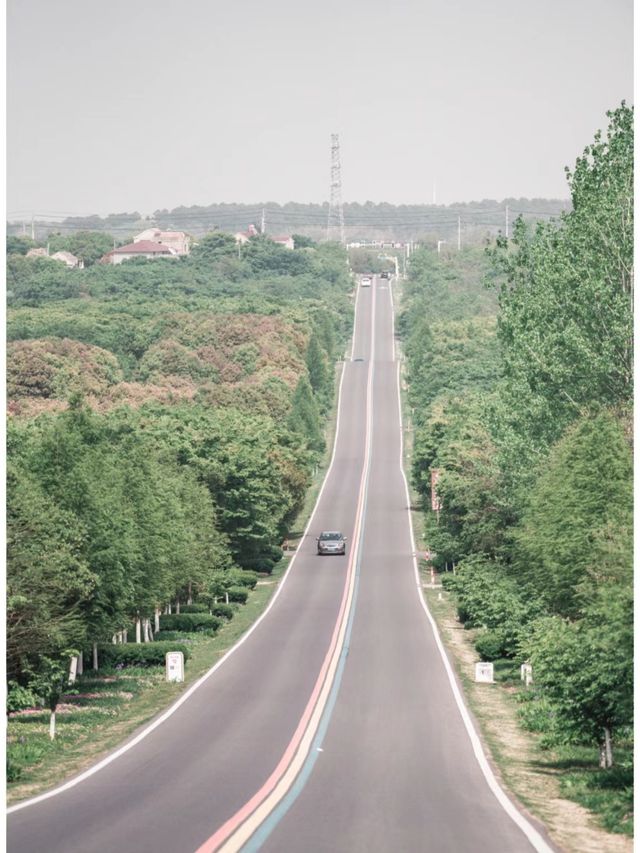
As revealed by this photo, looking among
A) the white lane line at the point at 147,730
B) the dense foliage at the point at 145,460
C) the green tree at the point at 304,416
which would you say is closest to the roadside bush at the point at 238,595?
the dense foliage at the point at 145,460

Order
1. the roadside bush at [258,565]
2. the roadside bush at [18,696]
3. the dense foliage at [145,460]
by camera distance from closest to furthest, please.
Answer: the roadside bush at [18,696]
the dense foliage at [145,460]
the roadside bush at [258,565]

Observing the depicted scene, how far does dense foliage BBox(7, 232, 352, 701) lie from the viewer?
1607 inches

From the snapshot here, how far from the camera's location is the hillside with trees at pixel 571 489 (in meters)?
27.4

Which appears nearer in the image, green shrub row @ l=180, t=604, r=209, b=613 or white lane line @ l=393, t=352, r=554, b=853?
white lane line @ l=393, t=352, r=554, b=853

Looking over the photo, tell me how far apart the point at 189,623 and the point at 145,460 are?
10357mm

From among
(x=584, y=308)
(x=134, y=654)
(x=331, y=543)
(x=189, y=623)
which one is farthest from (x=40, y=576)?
(x=331, y=543)

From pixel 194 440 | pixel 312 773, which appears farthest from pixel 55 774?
pixel 194 440

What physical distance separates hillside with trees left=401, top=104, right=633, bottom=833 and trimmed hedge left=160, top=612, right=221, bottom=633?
11406mm

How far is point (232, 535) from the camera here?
8900 centimetres

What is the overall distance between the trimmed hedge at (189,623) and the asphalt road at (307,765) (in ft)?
7.98

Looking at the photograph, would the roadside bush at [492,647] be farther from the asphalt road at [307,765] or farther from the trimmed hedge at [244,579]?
the trimmed hedge at [244,579]

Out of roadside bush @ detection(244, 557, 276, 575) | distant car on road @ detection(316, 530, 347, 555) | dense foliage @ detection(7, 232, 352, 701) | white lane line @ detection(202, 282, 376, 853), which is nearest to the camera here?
white lane line @ detection(202, 282, 376, 853)

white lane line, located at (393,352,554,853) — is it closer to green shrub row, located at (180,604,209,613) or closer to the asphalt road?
the asphalt road

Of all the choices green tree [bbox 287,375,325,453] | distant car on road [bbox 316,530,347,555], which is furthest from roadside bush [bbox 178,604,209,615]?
green tree [bbox 287,375,325,453]
